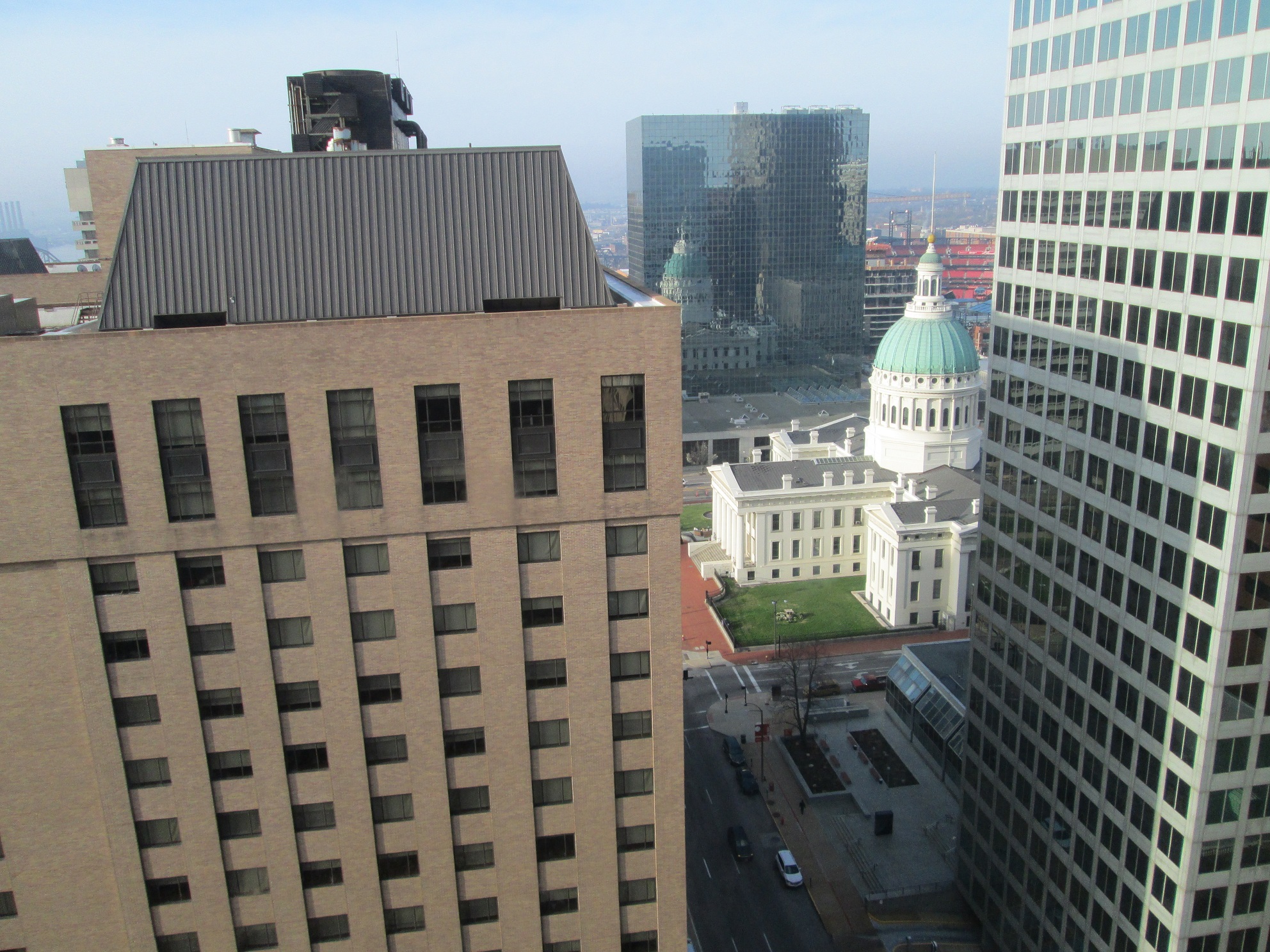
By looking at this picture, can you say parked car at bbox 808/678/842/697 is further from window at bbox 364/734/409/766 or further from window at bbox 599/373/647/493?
window at bbox 599/373/647/493

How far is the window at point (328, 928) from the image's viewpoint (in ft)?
106

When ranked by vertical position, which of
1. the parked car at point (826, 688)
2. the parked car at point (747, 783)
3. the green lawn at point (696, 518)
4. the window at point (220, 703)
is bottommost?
the parked car at point (747, 783)

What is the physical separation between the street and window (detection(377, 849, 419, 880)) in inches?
1104

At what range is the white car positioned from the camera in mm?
61469

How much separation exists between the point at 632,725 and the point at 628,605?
4342mm

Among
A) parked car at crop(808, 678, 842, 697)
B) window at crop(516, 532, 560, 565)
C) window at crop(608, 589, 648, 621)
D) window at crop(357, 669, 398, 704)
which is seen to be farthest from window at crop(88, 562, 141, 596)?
parked car at crop(808, 678, 842, 697)

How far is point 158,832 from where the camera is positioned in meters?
30.7

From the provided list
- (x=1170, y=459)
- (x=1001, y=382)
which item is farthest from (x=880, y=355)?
(x=1170, y=459)

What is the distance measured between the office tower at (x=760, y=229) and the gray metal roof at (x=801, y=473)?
79.3 metres

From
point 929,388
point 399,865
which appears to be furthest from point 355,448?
point 929,388

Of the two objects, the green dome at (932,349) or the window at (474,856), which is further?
the green dome at (932,349)

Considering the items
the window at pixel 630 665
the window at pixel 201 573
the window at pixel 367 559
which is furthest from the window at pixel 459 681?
the window at pixel 201 573

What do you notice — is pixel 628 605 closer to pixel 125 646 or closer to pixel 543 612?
pixel 543 612

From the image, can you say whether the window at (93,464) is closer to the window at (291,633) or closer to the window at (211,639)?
the window at (211,639)
